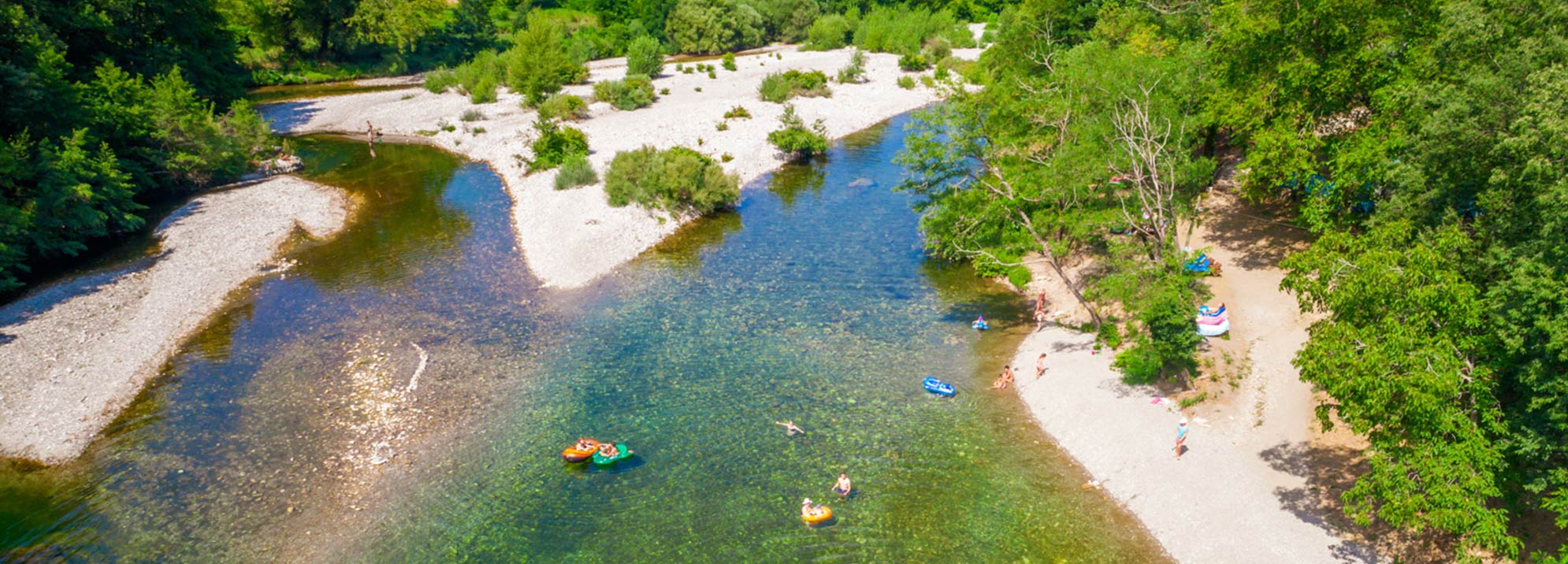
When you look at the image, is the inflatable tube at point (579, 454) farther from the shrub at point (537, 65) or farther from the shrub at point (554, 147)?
the shrub at point (537, 65)

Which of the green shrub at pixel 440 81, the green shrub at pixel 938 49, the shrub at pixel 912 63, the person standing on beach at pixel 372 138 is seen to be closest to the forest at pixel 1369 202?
the person standing on beach at pixel 372 138

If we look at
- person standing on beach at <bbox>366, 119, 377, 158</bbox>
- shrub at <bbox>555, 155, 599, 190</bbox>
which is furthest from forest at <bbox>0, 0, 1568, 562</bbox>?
shrub at <bbox>555, 155, 599, 190</bbox>

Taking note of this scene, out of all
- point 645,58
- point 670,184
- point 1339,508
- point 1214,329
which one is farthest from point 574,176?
point 1339,508

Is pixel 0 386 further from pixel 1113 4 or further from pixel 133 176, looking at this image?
pixel 1113 4

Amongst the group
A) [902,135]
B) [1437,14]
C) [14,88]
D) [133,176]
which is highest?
[1437,14]

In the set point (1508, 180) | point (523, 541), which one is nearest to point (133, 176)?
point (523, 541)

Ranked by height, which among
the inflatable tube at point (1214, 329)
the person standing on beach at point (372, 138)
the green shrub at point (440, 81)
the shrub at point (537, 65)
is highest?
the shrub at point (537, 65)
